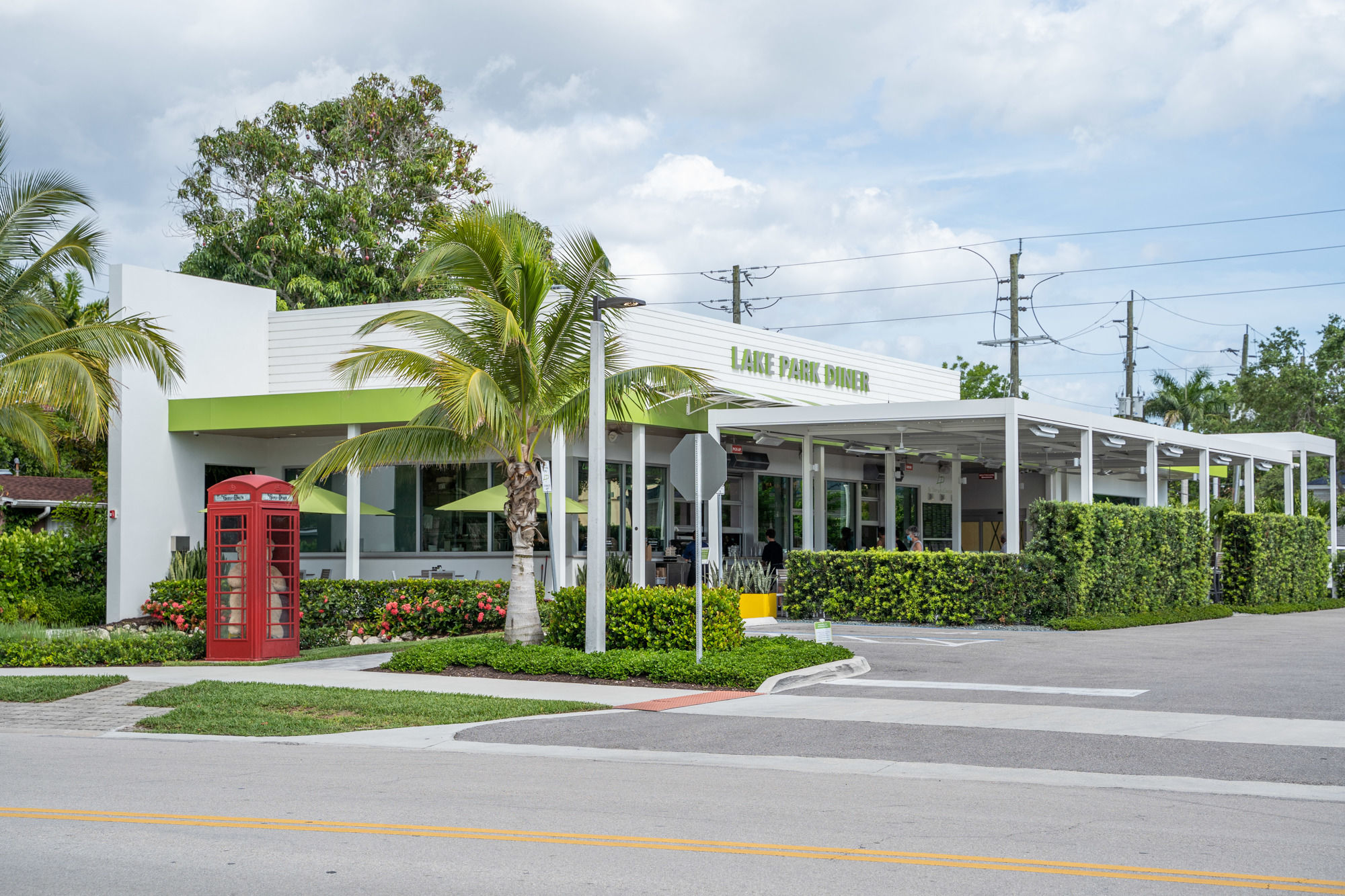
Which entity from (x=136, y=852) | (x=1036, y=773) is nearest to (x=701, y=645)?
(x=1036, y=773)

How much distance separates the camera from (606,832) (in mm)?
7414

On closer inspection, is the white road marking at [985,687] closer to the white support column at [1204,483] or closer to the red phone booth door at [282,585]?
the red phone booth door at [282,585]

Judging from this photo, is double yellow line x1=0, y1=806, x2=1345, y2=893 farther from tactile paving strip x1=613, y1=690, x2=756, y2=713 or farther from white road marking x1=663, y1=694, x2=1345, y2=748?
tactile paving strip x1=613, y1=690, x2=756, y2=713

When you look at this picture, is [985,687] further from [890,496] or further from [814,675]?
[890,496]

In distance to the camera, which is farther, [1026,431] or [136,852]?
[1026,431]

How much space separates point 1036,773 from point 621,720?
14.0 ft

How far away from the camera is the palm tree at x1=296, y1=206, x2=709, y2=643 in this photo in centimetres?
1641

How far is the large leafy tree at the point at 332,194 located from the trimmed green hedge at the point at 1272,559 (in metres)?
21.1

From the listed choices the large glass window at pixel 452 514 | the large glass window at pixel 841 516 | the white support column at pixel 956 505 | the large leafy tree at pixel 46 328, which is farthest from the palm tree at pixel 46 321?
the white support column at pixel 956 505

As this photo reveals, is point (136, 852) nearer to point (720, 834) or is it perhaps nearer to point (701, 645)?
point (720, 834)

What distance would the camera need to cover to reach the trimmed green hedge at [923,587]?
21.9 m

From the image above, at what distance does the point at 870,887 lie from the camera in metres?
6.13

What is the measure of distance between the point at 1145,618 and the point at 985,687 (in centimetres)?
1017

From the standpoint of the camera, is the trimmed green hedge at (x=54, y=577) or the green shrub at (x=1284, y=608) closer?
the trimmed green hedge at (x=54, y=577)
